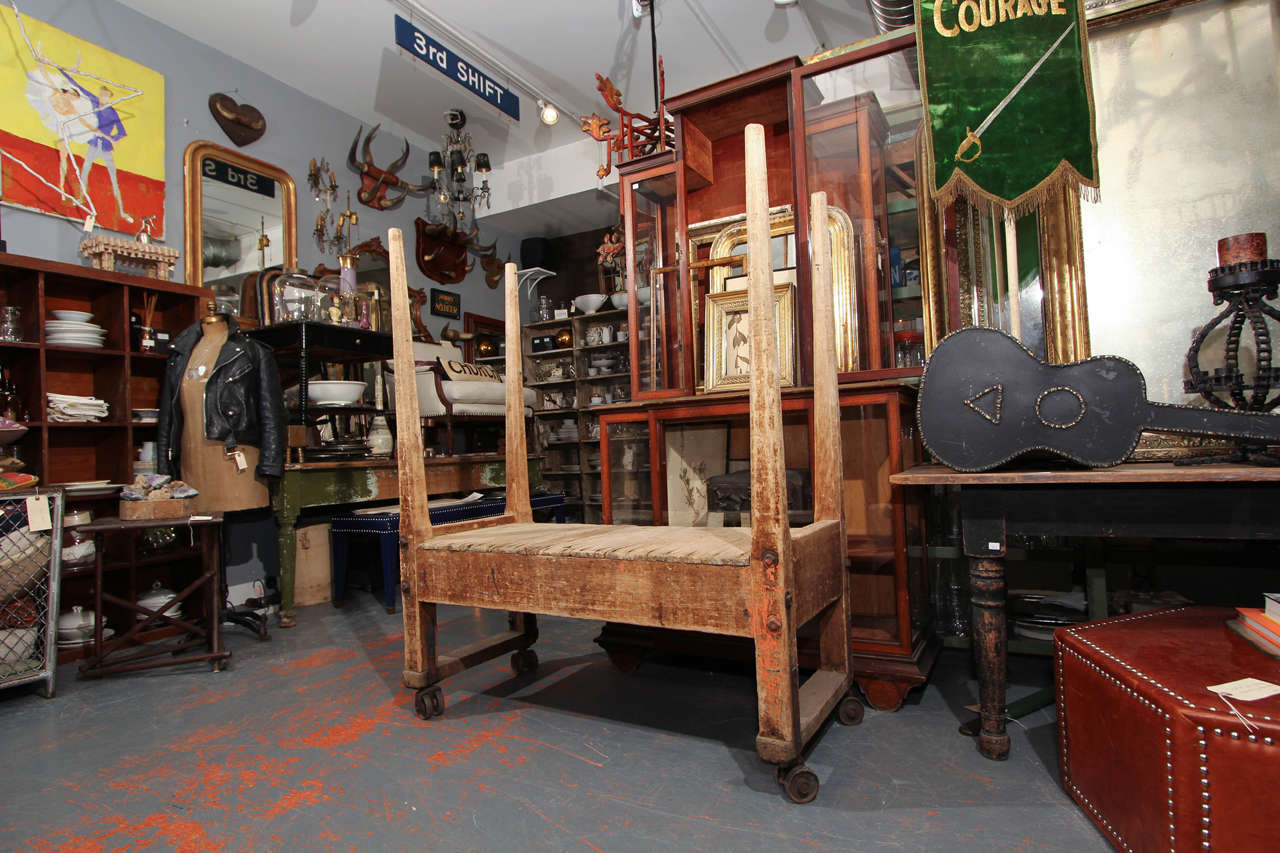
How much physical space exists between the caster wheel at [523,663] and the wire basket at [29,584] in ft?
6.19

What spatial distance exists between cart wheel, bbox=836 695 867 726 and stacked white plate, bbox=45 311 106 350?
4.17 meters

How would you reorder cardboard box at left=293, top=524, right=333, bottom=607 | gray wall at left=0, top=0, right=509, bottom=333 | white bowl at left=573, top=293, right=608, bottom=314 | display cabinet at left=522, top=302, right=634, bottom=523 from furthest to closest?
display cabinet at left=522, top=302, right=634, bottom=523
white bowl at left=573, top=293, right=608, bottom=314
cardboard box at left=293, top=524, right=333, bottom=607
gray wall at left=0, top=0, right=509, bottom=333

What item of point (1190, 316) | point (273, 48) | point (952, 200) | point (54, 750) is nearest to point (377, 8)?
point (273, 48)

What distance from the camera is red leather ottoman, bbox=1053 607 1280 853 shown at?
1.18 m

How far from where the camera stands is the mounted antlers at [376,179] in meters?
6.11

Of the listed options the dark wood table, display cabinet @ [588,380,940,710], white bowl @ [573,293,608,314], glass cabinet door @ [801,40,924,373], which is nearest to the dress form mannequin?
display cabinet @ [588,380,940,710]

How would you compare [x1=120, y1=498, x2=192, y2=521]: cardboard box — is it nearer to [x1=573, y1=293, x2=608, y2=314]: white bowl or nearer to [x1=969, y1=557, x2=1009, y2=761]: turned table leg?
[x1=969, y1=557, x2=1009, y2=761]: turned table leg

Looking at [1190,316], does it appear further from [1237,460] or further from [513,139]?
[513,139]

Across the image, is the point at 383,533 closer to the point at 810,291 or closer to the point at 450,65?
the point at 810,291

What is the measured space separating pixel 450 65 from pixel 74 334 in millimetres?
2793

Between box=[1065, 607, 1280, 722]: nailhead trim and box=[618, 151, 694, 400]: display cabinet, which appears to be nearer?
box=[1065, 607, 1280, 722]: nailhead trim

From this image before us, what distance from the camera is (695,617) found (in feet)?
5.67

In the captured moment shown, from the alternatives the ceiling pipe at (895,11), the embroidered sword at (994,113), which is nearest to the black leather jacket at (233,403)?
the embroidered sword at (994,113)

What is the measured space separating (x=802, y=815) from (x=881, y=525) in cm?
114
